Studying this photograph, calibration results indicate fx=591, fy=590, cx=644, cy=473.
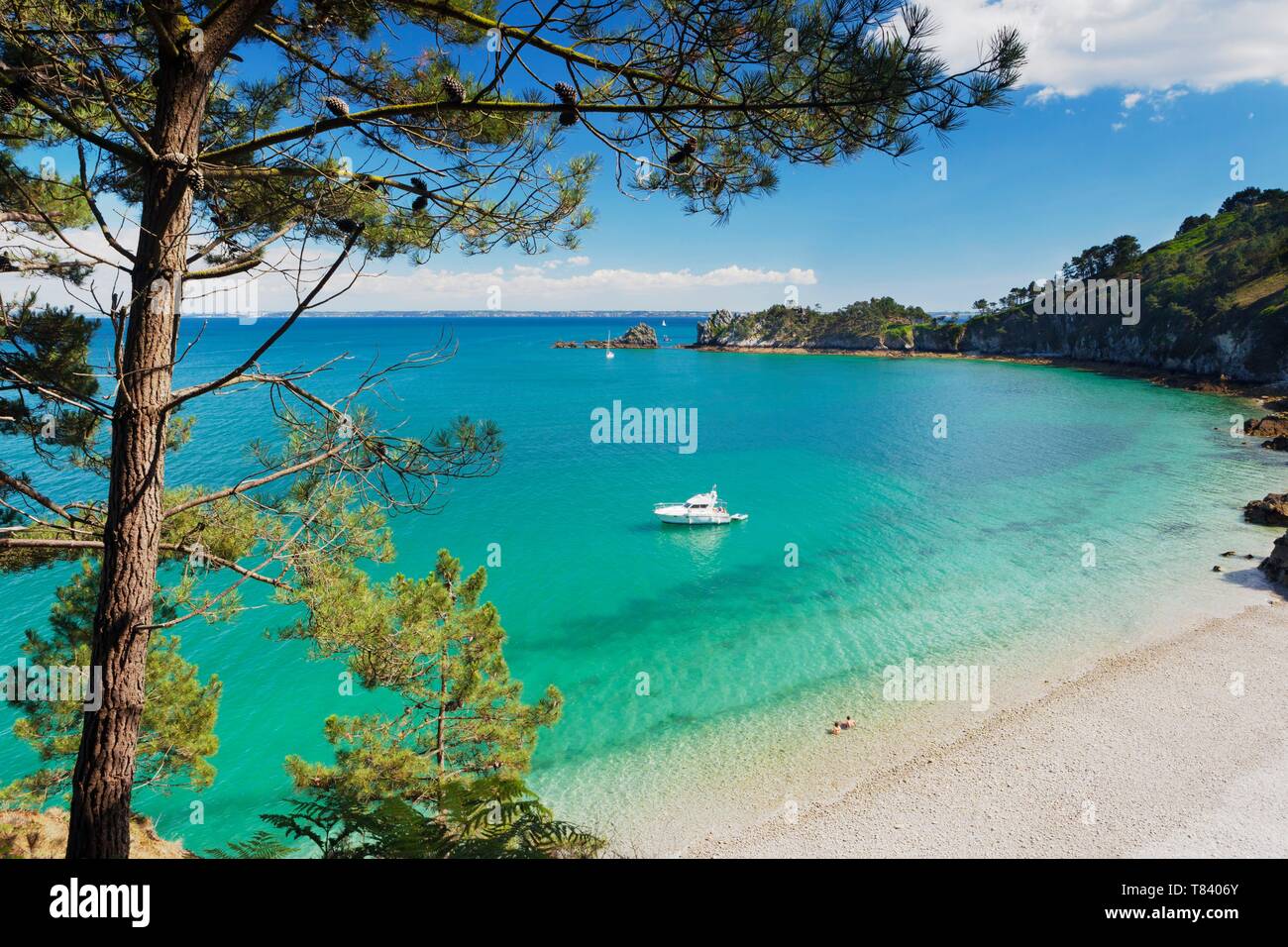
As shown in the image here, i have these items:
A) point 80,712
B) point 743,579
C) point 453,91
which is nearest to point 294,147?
point 453,91

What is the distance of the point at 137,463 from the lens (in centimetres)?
359

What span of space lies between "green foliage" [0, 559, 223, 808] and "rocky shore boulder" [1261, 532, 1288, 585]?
30.0m

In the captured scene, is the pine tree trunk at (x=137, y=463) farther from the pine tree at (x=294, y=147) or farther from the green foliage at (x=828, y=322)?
the green foliage at (x=828, y=322)

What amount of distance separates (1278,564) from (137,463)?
2974 centimetres

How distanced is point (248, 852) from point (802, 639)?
14.7 m

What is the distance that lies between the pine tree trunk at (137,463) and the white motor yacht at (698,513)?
24.7 m

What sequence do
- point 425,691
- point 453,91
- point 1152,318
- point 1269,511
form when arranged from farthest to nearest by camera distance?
point 1152,318, point 1269,511, point 425,691, point 453,91

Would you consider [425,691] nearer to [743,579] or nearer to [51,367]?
[51,367]

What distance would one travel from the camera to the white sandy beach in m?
10.3

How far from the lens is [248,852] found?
6.66 meters
